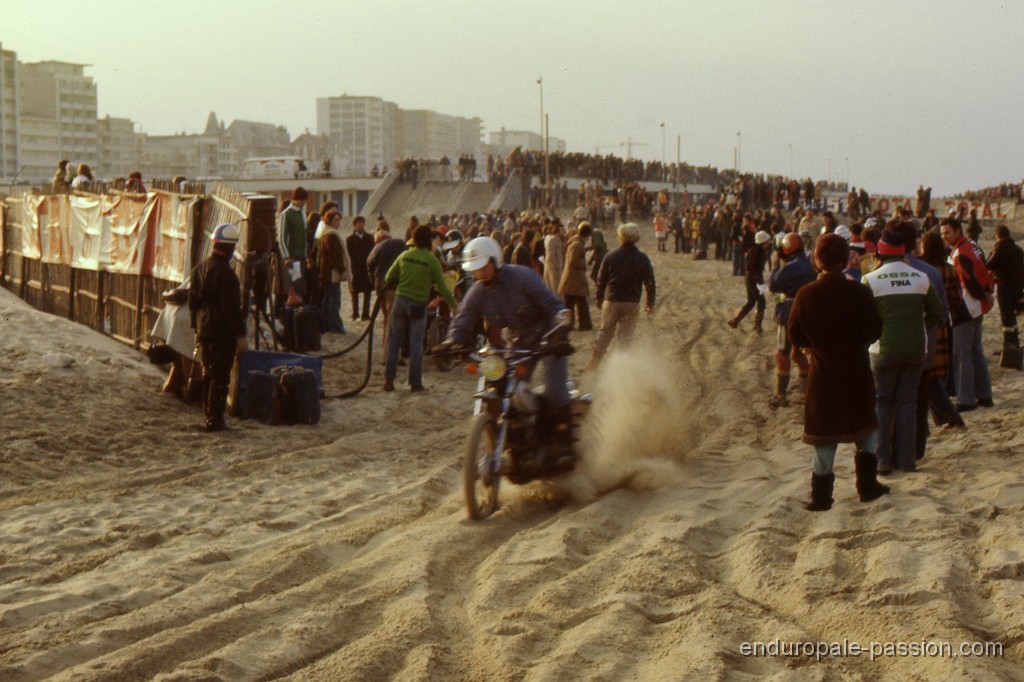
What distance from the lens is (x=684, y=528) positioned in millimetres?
7207

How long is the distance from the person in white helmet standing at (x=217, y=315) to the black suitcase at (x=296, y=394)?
65cm

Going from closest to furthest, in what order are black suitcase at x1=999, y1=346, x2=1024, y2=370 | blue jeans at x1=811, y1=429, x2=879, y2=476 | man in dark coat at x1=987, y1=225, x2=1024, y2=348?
blue jeans at x1=811, y1=429, x2=879, y2=476 → black suitcase at x1=999, y1=346, x2=1024, y2=370 → man in dark coat at x1=987, y1=225, x2=1024, y2=348

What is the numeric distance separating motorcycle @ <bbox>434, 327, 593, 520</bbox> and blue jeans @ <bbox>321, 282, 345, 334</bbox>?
987 cm

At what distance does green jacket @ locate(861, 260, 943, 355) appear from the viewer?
8.45 m

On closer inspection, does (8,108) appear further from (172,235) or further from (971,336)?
(971,336)

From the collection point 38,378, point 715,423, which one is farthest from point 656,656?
point 38,378

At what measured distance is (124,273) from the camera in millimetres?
15320

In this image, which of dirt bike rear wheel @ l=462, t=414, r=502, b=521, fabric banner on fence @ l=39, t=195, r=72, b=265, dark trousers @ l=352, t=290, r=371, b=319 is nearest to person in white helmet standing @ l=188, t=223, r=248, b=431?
dirt bike rear wheel @ l=462, t=414, r=502, b=521

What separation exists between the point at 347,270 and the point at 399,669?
40.8ft

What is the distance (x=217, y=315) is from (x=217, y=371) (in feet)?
1.71

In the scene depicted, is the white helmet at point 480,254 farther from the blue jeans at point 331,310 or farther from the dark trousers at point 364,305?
the dark trousers at point 364,305

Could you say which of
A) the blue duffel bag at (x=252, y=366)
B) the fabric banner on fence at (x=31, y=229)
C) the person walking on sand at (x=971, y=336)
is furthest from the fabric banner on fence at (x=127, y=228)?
the person walking on sand at (x=971, y=336)

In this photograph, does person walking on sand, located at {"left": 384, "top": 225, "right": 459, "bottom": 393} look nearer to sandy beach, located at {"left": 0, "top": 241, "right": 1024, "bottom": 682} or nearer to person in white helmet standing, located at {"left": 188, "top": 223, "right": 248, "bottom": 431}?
sandy beach, located at {"left": 0, "top": 241, "right": 1024, "bottom": 682}

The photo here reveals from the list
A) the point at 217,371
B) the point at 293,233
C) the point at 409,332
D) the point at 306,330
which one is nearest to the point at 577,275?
the point at 293,233
